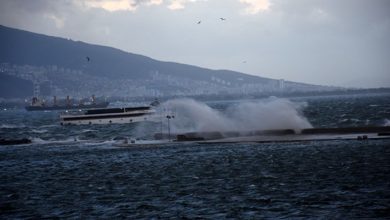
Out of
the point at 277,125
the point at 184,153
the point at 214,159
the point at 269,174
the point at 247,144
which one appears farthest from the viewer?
the point at 277,125

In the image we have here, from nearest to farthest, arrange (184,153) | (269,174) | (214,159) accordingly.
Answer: (269,174) → (214,159) → (184,153)

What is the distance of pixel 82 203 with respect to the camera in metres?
32.5

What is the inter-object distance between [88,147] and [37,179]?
31.2m

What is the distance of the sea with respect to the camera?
94.5ft

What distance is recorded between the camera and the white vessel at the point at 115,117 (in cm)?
15912

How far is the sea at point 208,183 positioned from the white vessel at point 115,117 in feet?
306

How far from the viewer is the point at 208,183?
125 ft

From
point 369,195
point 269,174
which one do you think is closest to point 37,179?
point 269,174

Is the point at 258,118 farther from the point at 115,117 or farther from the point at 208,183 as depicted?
the point at 115,117

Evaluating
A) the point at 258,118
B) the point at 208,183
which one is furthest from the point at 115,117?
the point at 208,183

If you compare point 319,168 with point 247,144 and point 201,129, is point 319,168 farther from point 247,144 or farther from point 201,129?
point 201,129

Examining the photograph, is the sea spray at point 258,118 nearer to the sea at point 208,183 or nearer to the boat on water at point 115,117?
the sea at point 208,183

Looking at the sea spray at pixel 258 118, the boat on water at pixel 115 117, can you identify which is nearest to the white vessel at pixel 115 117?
the boat on water at pixel 115 117

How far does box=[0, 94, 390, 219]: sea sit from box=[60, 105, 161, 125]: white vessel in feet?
306
